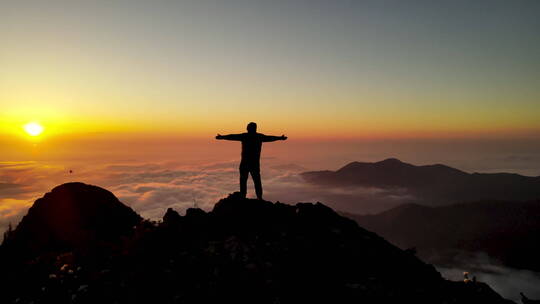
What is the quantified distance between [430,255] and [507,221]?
53317 mm

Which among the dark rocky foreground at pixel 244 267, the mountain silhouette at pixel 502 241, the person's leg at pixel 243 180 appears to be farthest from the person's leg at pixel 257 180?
the mountain silhouette at pixel 502 241

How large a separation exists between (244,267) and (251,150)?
539cm

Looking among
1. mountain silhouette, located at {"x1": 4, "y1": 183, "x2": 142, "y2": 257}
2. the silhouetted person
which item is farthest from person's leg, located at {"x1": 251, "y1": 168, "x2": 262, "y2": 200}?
mountain silhouette, located at {"x1": 4, "y1": 183, "x2": 142, "y2": 257}

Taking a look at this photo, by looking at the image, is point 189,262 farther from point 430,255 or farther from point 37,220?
point 430,255

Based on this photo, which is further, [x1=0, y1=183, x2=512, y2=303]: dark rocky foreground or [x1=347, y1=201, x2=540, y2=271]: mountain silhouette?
[x1=347, y1=201, x2=540, y2=271]: mountain silhouette

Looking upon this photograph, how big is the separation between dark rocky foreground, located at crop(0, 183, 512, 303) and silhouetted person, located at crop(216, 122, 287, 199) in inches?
43.9

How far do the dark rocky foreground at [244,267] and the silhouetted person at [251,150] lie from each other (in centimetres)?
111

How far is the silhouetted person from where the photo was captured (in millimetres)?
12773

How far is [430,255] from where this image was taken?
184m

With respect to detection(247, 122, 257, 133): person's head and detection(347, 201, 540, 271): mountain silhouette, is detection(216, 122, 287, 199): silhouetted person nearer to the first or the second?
detection(247, 122, 257, 133): person's head

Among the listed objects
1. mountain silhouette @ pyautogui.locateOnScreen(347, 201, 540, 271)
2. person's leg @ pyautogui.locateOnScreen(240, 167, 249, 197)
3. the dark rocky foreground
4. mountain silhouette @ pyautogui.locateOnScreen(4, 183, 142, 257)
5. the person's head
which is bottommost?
mountain silhouette @ pyautogui.locateOnScreen(347, 201, 540, 271)

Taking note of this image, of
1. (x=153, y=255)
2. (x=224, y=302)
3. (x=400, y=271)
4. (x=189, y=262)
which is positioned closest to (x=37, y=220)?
(x=153, y=255)

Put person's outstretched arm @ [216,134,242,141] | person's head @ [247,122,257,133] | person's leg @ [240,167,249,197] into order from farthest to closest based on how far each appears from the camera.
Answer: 1. person's leg @ [240,167,249,197]
2. person's head @ [247,122,257,133]
3. person's outstretched arm @ [216,134,242,141]

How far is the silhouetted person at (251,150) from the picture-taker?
12.8 meters
